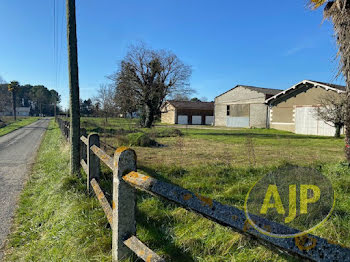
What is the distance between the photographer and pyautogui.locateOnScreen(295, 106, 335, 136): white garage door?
2164 centimetres

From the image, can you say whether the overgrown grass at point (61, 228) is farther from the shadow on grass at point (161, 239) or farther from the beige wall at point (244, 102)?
the beige wall at point (244, 102)

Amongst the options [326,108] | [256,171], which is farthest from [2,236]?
[326,108]

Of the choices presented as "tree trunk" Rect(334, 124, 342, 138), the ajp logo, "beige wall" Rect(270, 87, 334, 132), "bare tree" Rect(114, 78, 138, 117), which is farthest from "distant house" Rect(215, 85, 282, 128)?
the ajp logo

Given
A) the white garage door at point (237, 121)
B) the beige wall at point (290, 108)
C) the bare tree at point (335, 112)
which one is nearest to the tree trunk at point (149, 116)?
the beige wall at point (290, 108)

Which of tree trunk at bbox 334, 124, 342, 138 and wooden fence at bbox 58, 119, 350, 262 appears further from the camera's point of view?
tree trunk at bbox 334, 124, 342, 138

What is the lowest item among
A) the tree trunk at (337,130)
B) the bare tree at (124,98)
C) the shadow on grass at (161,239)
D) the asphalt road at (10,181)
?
the asphalt road at (10,181)

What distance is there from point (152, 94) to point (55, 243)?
2458 cm

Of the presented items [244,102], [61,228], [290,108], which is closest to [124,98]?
[290,108]

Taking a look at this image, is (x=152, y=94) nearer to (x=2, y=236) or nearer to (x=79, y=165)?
(x=79, y=165)

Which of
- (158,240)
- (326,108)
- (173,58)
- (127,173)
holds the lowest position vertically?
(158,240)

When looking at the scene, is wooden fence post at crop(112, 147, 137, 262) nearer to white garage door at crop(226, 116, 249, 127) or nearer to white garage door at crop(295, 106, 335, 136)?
white garage door at crop(295, 106, 335, 136)

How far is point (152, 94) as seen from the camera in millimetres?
27188

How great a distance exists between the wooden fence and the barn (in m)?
21.1

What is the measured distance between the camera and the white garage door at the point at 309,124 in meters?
21.6
